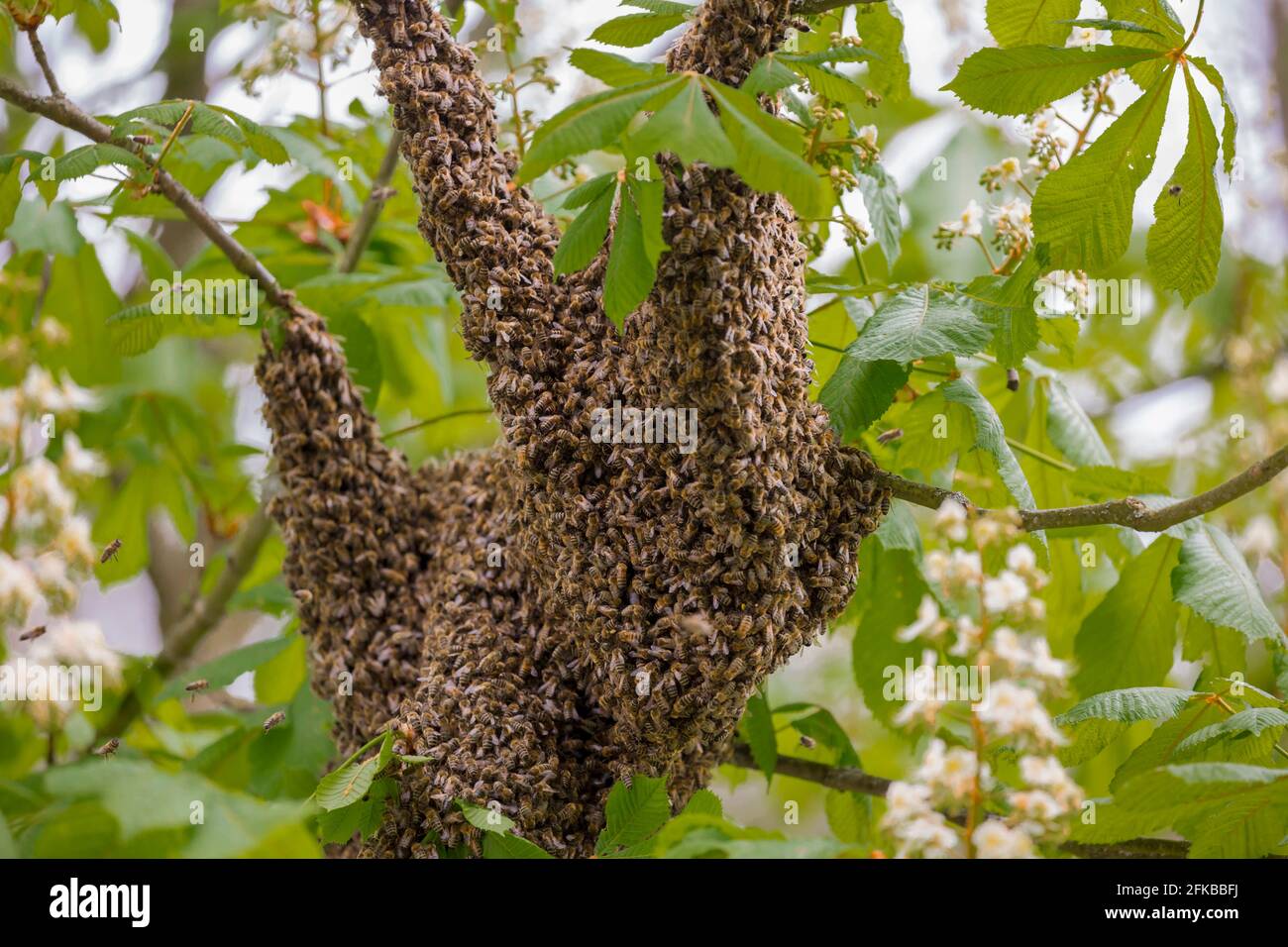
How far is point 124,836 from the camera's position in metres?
1.32

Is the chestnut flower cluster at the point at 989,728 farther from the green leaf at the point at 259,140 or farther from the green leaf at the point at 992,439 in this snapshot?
the green leaf at the point at 259,140

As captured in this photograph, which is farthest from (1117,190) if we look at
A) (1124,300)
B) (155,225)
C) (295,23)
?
(155,225)

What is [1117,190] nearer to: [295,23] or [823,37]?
[823,37]

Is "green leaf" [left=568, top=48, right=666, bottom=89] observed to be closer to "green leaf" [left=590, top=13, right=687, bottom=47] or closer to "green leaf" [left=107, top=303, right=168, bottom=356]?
"green leaf" [left=590, top=13, right=687, bottom=47]

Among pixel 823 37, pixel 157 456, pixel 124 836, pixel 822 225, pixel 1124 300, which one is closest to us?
pixel 124 836

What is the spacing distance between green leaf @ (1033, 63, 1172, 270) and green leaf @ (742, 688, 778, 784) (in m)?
1.16

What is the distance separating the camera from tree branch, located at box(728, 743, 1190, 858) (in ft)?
7.93

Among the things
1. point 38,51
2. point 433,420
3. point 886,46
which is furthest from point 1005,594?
point 38,51

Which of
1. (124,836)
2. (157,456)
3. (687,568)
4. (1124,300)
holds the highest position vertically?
(1124,300)

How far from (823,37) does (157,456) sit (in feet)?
8.45

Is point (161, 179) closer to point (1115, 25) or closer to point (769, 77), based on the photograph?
point (769, 77)

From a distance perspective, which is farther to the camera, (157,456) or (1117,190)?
(157,456)

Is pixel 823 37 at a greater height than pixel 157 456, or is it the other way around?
pixel 823 37
